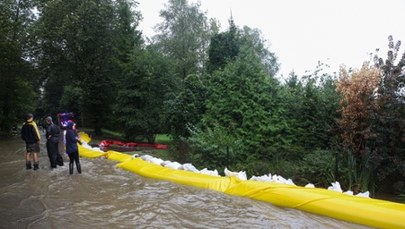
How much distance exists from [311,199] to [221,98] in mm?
8583

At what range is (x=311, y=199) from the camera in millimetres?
6312

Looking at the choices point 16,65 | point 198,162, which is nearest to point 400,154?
point 198,162

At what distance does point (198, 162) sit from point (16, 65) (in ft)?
75.0

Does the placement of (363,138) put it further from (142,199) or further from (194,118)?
(194,118)

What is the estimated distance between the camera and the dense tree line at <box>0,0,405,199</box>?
9.05 m

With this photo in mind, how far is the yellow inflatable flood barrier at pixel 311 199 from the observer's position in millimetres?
5469

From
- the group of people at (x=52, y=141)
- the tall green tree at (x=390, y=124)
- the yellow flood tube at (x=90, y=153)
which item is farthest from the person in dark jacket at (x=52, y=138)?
the tall green tree at (x=390, y=124)

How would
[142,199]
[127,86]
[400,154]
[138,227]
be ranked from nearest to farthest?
[138,227] < [142,199] < [400,154] < [127,86]

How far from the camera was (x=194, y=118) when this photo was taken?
15305 millimetres

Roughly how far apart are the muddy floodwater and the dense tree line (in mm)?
3178

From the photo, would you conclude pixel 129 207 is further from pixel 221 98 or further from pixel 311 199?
pixel 221 98

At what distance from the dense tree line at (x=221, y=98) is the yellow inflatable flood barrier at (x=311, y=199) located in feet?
7.70

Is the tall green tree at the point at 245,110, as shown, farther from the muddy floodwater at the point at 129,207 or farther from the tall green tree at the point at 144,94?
the tall green tree at the point at 144,94

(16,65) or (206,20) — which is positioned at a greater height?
(206,20)
